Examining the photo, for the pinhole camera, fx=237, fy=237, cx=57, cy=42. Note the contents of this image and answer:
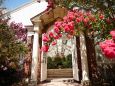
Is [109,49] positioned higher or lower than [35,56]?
lower

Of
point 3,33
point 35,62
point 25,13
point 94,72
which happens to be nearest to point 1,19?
point 3,33

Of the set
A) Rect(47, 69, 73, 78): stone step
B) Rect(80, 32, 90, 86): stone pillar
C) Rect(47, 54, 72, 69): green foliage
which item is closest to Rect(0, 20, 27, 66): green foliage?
Rect(80, 32, 90, 86): stone pillar

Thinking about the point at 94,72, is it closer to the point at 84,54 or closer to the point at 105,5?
the point at 84,54

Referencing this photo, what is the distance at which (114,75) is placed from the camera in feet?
39.8

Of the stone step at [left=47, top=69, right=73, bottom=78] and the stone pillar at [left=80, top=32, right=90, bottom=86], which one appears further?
the stone step at [left=47, top=69, right=73, bottom=78]

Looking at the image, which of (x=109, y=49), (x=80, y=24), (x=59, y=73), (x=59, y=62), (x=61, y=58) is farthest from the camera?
(x=61, y=58)

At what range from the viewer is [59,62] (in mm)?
20906

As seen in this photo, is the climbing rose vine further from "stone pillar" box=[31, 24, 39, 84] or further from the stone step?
the stone step

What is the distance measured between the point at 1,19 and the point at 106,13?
6436 mm

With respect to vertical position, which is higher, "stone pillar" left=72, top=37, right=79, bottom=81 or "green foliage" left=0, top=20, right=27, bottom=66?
"green foliage" left=0, top=20, right=27, bottom=66

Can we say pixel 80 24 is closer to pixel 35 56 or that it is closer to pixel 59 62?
pixel 35 56

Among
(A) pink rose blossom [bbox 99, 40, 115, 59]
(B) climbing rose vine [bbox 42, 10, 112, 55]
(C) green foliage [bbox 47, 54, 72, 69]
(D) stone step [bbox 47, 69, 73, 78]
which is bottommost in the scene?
(D) stone step [bbox 47, 69, 73, 78]

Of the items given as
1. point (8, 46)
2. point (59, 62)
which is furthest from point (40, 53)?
point (59, 62)

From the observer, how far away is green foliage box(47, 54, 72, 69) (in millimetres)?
20594
